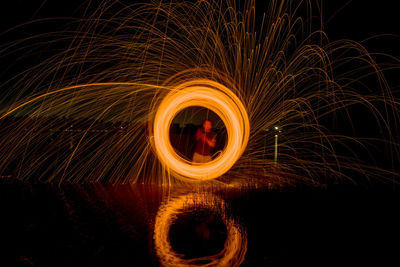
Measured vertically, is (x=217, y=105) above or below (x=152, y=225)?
above

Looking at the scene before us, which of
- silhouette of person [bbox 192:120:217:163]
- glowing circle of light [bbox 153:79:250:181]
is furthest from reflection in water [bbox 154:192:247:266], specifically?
silhouette of person [bbox 192:120:217:163]

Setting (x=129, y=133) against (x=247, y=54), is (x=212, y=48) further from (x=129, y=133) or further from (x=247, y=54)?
(x=129, y=133)

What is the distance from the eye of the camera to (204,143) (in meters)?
6.95

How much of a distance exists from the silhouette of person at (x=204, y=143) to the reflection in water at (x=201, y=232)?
4.54 ft

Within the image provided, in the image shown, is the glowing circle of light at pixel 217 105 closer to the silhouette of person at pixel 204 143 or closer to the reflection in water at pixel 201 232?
the silhouette of person at pixel 204 143

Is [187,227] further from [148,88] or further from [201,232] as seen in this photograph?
[148,88]

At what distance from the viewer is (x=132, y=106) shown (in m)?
8.11

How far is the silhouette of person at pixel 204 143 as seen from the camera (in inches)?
273

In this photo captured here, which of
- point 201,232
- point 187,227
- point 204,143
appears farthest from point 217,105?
point 201,232

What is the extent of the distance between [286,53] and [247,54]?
3.54 feet

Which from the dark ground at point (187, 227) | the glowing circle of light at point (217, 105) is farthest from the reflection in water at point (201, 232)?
the glowing circle of light at point (217, 105)

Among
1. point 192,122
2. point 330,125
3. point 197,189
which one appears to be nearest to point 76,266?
point 197,189

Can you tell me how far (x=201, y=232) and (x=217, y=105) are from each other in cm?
360

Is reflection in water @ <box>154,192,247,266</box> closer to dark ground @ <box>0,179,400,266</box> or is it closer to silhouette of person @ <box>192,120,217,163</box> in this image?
dark ground @ <box>0,179,400,266</box>
